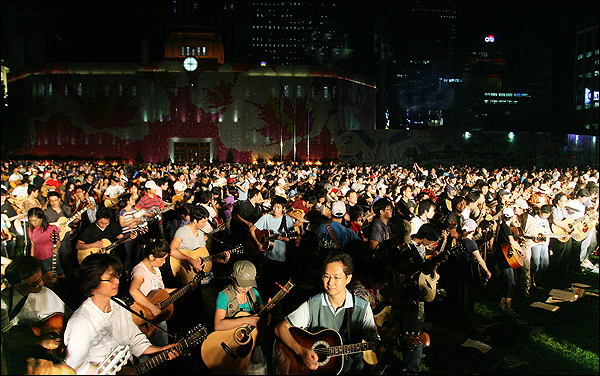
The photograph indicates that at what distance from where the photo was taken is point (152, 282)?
4145 millimetres

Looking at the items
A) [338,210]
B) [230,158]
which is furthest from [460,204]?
[230,158]

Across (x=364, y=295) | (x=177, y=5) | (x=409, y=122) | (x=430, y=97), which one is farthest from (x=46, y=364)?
(x=409, y=122)

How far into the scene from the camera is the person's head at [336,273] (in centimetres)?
304

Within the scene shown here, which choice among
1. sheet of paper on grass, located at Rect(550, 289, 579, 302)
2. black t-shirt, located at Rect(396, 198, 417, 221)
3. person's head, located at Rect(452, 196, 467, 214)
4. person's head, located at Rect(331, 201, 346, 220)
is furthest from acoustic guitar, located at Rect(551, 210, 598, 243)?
person's head, located at Rect(331, 201, 346, 220)

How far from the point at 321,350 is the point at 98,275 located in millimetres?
1746

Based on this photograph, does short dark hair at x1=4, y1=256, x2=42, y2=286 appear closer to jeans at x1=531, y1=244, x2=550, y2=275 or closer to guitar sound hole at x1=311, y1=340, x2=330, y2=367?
guitar sound hole at x1=311, y1=340, x2=330, y2=367

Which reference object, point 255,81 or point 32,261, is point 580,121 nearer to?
point 255,81

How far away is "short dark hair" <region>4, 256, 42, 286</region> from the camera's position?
345cm

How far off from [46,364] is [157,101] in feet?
149

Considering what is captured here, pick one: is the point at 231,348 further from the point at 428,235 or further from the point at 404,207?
Result: the point at 404,207

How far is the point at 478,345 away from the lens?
486 centimetres

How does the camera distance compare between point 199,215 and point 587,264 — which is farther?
point 587,264

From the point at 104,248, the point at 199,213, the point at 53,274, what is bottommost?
the point at 53,274

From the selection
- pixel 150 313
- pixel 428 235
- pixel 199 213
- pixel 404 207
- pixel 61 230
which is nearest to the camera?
pixel 150 313
